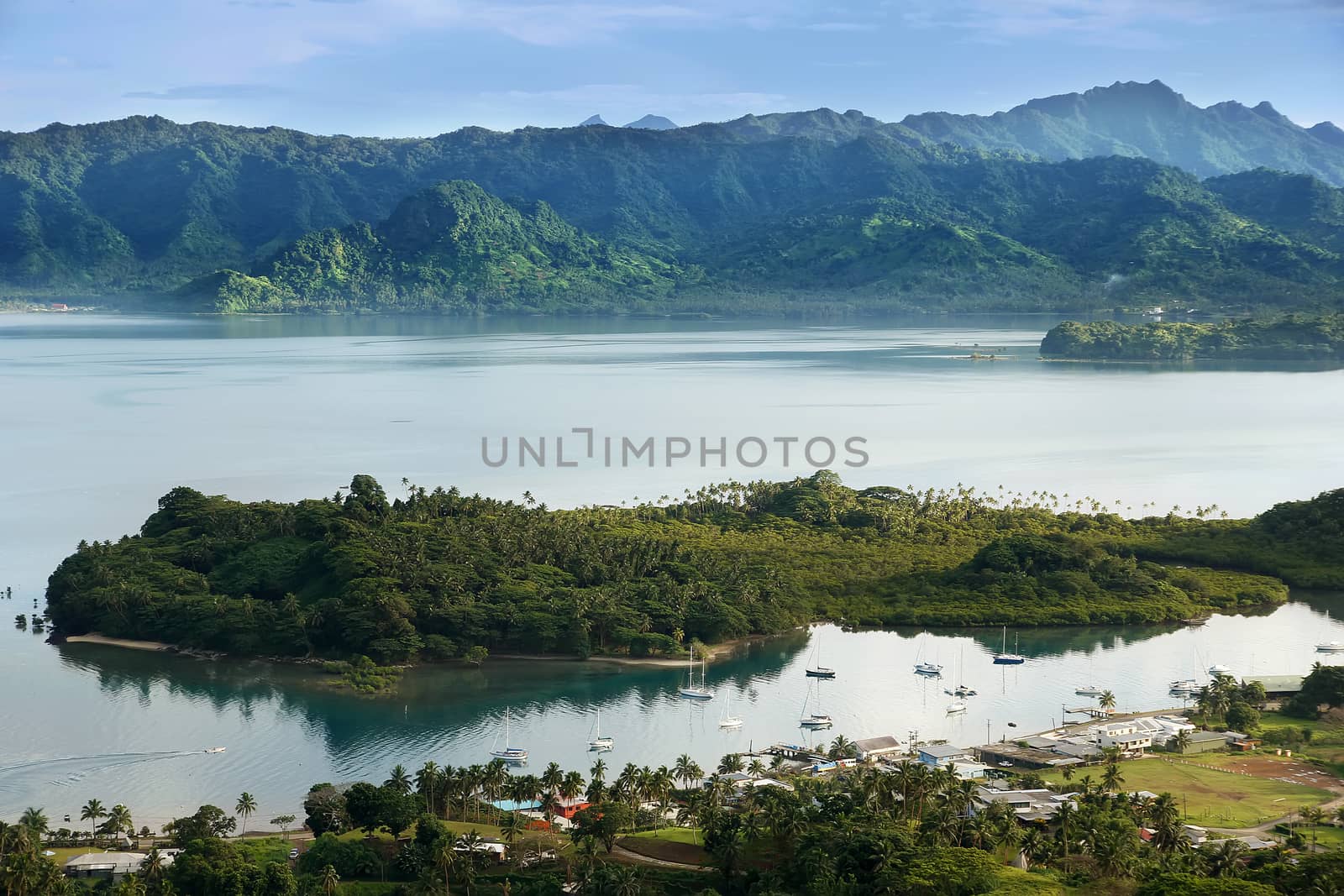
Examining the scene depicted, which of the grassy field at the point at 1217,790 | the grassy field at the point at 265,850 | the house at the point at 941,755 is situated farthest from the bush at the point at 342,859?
the grassy field at the point at 1217,790

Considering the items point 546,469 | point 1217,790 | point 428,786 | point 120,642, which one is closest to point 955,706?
point 1217,790

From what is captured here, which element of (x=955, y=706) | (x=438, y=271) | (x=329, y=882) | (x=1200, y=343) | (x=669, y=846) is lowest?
(x=669, y=846)

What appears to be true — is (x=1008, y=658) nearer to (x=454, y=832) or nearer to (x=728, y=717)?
(x=728, y=717)

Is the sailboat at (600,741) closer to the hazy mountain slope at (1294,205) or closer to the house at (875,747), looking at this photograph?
the house at (875,747)

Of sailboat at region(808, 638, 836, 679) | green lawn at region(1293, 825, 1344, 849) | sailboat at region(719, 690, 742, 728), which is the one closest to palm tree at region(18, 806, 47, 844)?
sailboat at region(719, 690, 742, 728)

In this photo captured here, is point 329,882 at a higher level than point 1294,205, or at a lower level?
lower
